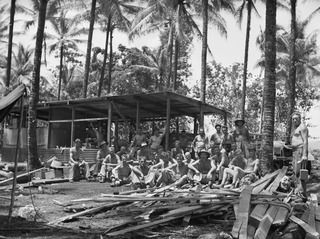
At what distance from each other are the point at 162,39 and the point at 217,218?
98.7ft

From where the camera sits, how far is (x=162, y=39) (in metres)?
36.1

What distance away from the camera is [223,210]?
7176mm

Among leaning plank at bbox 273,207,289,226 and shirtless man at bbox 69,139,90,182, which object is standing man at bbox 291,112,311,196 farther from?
shirtless man at bbox 69,139,90,182

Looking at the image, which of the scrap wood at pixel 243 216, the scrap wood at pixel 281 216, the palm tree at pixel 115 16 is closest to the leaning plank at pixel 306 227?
the scrap wood at pixel 281 216

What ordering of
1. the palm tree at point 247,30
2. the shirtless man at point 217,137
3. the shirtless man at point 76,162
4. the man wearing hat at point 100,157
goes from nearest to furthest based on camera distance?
the shirtless man at point 217,137 → the shirtless man at point 76,162 → the man wearing hat at point 100,157 → the palm tree at point 247,30

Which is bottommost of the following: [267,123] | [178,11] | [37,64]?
[267,123]

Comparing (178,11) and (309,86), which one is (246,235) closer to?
(178,11)

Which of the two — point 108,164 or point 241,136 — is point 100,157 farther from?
point 241,136

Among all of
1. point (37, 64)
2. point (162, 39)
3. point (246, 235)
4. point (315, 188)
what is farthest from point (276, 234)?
point (162, 39)

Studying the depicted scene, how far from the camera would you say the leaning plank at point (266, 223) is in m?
5.74

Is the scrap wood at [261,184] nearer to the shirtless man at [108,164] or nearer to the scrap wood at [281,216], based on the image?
the scrap wood at [281,216]

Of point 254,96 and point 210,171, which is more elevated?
point 254,96

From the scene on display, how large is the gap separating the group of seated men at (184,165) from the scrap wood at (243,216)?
110 inches

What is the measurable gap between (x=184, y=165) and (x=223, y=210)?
179 inches
